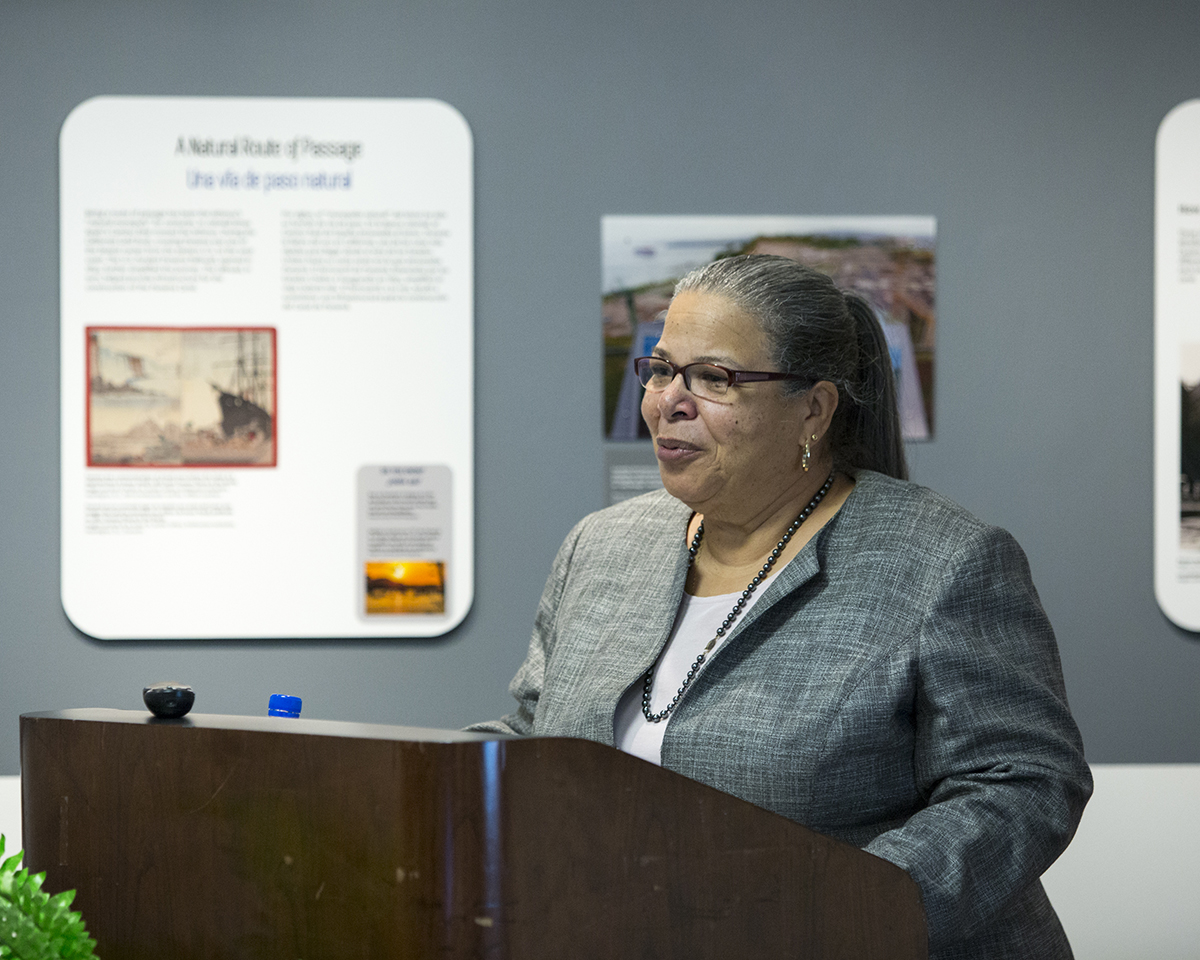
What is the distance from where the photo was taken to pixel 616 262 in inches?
93.8

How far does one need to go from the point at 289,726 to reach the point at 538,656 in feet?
2.98

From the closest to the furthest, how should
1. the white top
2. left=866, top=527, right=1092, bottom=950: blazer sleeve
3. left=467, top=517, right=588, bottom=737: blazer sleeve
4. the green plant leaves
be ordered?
the green plant leaves < left=866, top=527, right=1092, bottom=950: blazer sleeve < the white top < left=467, top=517, right=588, bottom=737: blazer sleeve

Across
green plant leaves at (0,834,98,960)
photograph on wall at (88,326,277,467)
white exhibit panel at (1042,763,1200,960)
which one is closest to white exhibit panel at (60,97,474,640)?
photograph on wall at (88,326,277,467)

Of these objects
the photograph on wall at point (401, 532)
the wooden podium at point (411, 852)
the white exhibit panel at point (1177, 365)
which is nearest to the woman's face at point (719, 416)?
the wooden podium at point (411, 852)

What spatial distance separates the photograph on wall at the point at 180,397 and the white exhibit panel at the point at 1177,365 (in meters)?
1.94

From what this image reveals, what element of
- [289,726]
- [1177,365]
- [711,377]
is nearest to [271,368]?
[711,377]

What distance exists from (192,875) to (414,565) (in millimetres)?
1605

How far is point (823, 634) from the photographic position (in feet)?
4.21

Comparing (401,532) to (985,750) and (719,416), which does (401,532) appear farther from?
(985,750)

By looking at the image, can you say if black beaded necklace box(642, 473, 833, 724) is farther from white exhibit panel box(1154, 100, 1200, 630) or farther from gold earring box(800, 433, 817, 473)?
white exhibit panel box(1154, 100, 1200, 630)

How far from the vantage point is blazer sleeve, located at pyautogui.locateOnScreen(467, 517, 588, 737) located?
1.59m

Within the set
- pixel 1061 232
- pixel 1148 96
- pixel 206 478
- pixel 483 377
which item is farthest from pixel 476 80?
pixel 1148 96

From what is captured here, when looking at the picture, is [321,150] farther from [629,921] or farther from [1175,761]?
[1175,761]

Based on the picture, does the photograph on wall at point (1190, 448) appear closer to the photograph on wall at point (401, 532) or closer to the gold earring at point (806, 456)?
the gold earring at point (806, 456)
